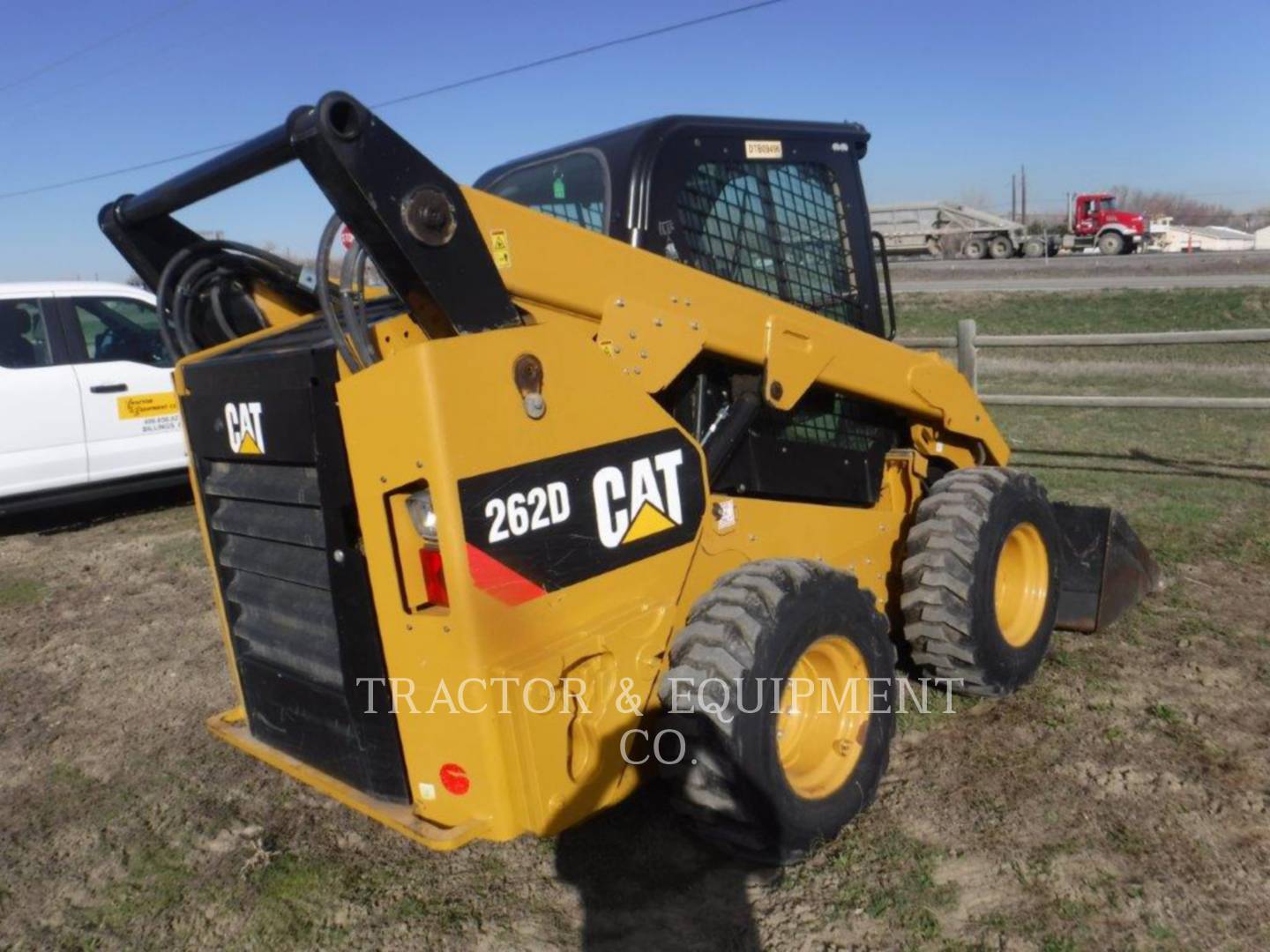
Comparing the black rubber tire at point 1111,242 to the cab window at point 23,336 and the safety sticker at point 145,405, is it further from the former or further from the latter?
the cab window at point 23,336

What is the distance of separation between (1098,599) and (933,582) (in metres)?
1.33

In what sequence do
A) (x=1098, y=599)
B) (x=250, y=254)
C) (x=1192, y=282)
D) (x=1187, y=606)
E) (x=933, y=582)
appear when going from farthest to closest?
(x=1192, y=282), (x=1187, y=606), (x=1098, y=599), (x=933, y=582), (x=250, y=254)

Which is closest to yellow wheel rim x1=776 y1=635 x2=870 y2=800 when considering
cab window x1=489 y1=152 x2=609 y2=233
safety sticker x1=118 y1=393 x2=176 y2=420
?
cab window x1=489 y1=152 x2=609 y2=233

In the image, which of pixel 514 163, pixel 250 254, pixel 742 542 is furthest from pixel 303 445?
pixel 514 163

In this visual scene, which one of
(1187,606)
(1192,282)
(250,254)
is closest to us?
(250,254)

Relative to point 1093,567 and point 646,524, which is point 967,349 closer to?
point 1093,567

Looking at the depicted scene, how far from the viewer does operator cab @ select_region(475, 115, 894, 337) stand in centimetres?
324

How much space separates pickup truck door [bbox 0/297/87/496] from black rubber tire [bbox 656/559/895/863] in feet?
21.4

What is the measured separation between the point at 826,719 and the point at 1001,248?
3525 cm

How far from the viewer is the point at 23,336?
7.62 m

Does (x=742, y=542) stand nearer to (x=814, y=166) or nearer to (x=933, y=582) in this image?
(x=933, y=582)

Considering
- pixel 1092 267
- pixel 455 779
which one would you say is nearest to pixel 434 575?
pixel 455 779

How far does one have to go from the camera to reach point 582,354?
2721 millimetres

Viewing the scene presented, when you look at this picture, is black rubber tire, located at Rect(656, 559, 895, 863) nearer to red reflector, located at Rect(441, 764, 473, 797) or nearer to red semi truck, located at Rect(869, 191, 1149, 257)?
red reflector, located at Rect(441, 764, 473, 797)
